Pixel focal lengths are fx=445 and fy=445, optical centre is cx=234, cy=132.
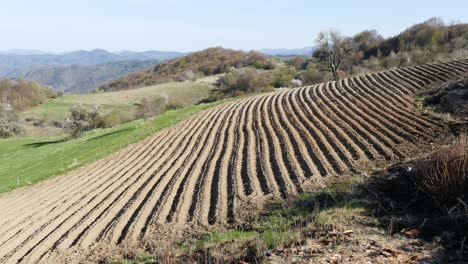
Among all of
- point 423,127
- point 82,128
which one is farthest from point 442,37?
point 423,127

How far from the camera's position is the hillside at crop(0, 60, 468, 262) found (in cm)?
988

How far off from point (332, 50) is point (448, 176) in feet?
143

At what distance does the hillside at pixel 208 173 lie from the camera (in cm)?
988

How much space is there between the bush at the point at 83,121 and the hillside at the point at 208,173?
28665mm

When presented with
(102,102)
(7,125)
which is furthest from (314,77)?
(102,102)

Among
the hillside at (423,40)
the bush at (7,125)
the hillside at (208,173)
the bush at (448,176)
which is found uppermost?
the hillside at (423,40)

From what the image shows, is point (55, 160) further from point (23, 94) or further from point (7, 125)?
point (23, 94)

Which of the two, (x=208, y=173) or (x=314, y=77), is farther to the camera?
(x=314, y=77)

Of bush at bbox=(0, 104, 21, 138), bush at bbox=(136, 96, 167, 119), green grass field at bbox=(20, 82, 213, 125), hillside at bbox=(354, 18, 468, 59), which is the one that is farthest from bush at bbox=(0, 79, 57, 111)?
hillside at bbox=(354, 18, 468, 59)

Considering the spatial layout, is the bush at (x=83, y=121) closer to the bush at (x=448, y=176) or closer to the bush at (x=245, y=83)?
the bush at (x=245, y=83)

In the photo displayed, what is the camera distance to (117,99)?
274 ft

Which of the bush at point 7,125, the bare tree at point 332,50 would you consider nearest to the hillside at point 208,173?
the bare tree at point 332,50

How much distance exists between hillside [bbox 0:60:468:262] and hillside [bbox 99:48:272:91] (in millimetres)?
92243

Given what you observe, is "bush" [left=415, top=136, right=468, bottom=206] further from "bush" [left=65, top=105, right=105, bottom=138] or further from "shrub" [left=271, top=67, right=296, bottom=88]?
"shrub" [left=271, top=67, right=296, bottom=88]
